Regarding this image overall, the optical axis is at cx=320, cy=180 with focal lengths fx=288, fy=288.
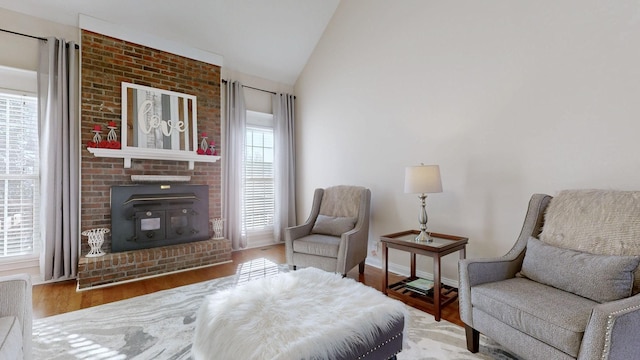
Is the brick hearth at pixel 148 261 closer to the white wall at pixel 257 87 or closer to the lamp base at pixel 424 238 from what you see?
the white wall at pixel 257 87

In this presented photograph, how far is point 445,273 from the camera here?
299 cm

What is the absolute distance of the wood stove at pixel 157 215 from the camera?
3.31 metres

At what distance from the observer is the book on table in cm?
257

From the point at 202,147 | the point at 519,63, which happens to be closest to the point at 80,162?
the point at 202,147

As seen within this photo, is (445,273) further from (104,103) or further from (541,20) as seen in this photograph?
(104,103)

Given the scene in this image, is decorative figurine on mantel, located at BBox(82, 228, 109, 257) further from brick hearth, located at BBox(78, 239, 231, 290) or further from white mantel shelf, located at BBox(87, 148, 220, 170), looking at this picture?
white mantel shelf, located at BBox(87, 148, 220, 170)

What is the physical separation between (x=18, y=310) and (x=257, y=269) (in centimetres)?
229

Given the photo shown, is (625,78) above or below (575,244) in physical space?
above

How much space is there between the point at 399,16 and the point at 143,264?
411cm

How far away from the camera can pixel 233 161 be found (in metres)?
4.37

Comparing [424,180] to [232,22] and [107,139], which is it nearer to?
[232,22]

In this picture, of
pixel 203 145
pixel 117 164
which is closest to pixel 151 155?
pixel 117 164

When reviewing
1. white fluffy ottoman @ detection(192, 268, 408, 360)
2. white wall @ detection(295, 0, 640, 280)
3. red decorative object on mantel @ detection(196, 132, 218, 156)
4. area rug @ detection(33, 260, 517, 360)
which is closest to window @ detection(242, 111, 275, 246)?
red decorative object on mantel @ detection(196, 132, 218, 156)

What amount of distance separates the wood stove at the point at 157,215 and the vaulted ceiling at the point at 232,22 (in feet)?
6.44
